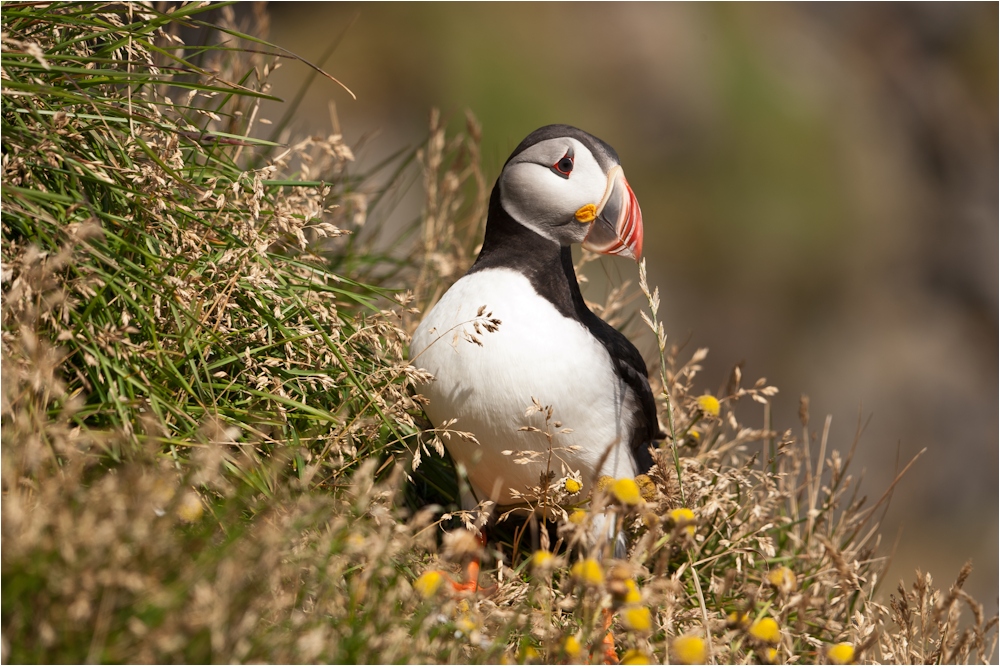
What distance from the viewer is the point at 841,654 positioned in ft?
7.15

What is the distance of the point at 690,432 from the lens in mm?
3764

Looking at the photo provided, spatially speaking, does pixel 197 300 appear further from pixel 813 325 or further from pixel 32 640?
pixel 813 325

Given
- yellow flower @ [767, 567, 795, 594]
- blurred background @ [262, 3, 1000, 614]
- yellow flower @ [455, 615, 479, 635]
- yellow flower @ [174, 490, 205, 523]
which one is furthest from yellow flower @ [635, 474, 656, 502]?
blurred background @ [262, 3, 1000, 614]

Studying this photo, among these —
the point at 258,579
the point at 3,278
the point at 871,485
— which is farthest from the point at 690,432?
the point at 871,485

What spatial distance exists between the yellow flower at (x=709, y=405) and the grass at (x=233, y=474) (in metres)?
0.01

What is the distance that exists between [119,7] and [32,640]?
232cm

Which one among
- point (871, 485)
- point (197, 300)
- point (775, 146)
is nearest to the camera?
point (197, 300)

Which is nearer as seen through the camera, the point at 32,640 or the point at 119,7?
the point at 32,640

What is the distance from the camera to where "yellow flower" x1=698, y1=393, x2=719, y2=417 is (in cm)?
343

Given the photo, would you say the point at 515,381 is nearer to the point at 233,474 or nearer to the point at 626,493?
the point at 626,493

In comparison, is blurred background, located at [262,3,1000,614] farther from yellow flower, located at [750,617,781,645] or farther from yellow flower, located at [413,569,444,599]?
yellow flower, located at [750,617,781,645]

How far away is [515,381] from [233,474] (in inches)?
36.0

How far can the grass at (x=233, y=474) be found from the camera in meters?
1.72

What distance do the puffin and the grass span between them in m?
0.16
